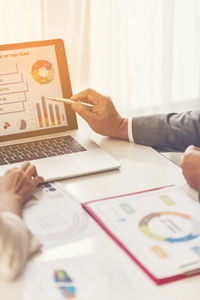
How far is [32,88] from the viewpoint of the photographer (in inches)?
57.0

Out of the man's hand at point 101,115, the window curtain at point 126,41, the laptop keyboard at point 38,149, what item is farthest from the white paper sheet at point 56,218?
the window curtain at point 126,41

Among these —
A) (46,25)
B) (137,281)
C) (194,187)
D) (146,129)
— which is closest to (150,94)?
(46,25)

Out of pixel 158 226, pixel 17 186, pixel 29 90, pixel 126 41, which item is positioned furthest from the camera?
pixel 126 41

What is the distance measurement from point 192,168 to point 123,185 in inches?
6.4

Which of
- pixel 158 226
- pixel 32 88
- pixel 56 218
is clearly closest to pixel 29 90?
pixel 32 88

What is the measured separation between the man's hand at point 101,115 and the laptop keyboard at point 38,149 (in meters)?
0.08

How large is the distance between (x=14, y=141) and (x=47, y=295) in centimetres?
73

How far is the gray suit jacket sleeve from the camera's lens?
1408mm

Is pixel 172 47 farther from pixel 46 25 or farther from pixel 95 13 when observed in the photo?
pixel 46 25

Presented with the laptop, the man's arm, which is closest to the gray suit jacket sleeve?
the man's arm

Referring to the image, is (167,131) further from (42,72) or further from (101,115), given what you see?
(42,72)

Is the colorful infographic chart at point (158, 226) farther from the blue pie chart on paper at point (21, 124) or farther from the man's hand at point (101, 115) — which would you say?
the blue pie chart on paper at point (21, 124)

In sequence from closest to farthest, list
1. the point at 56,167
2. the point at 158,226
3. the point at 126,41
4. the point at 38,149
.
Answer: the point at 158,226 → the point at 56,167 → the point at 38,149 → the point at 126,41

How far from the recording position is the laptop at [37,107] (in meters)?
1.36
